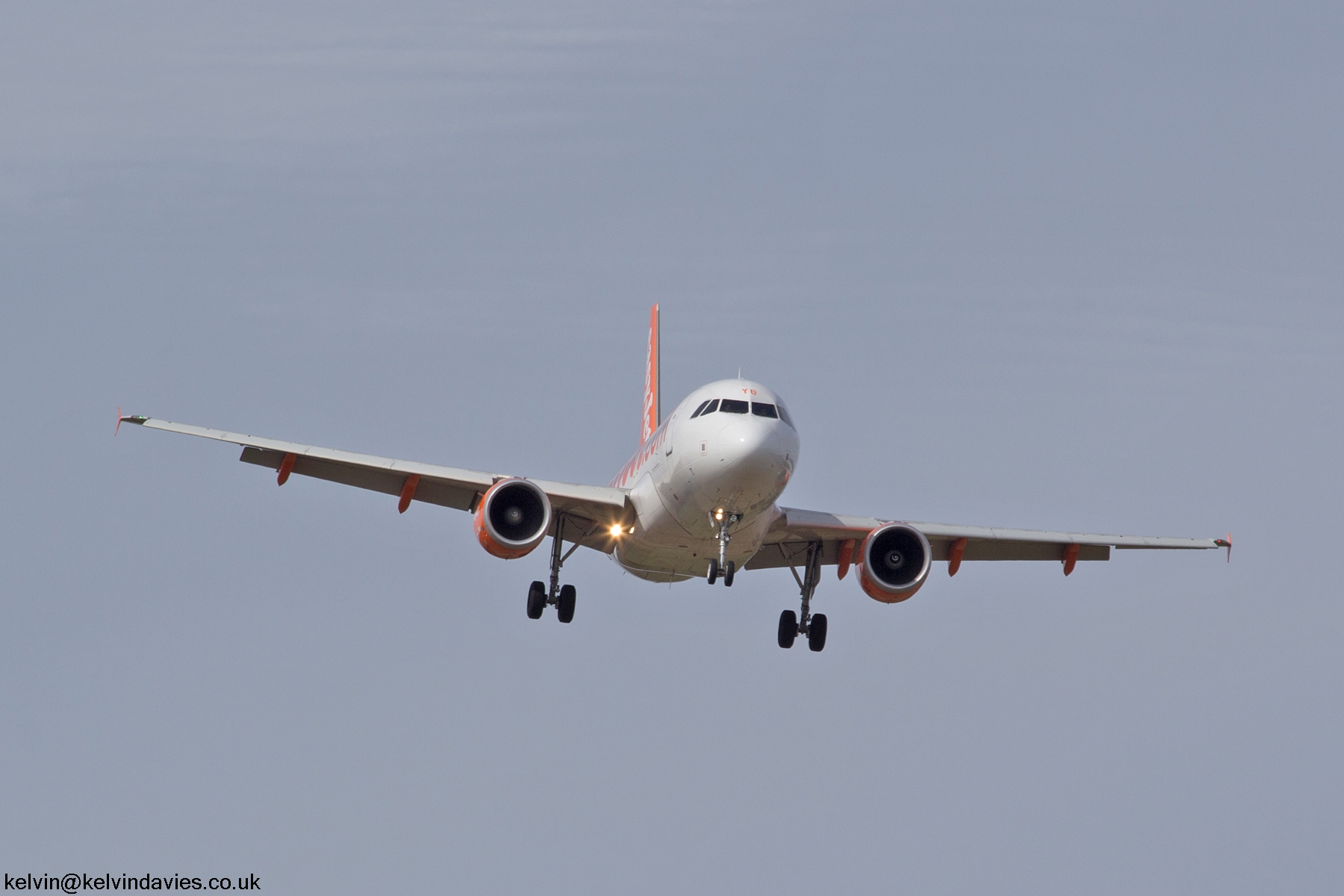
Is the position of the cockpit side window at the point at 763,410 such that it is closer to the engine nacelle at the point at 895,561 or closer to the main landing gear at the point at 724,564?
the main landing gear at the point at 724,564

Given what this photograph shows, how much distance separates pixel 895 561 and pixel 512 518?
8765 millimetres

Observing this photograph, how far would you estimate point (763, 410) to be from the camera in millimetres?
35125

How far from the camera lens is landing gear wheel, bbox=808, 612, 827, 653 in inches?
1690

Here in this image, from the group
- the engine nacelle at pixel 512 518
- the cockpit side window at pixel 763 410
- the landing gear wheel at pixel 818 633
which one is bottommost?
the landing gear wheel at pixel 818 633

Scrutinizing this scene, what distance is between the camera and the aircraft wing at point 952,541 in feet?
133

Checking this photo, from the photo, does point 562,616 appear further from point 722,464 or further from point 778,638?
point 722,464

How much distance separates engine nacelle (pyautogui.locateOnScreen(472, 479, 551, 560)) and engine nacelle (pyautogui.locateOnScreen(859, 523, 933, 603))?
24.4 feet

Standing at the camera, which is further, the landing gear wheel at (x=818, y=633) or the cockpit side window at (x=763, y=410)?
the landing gear wheel at (x=818, y=633)

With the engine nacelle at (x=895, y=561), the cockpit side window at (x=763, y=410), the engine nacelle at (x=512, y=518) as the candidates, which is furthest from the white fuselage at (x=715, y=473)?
the engine nacelle at (x=895, y=561)

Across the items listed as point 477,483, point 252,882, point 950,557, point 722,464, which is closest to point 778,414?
point 722,464

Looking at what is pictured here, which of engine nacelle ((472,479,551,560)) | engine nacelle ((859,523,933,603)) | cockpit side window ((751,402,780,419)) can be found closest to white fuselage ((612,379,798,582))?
cockpit side window ((751,402,780,419))

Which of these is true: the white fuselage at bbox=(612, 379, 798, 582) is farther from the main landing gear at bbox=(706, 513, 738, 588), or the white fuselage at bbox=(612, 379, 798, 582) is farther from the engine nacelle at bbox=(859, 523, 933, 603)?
the engine nacelle at bbox=(859, 523, 933, 603)

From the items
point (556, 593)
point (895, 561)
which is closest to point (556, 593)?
point (556, 593)

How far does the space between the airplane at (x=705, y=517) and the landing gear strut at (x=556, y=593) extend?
35 mm
